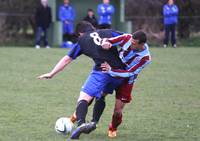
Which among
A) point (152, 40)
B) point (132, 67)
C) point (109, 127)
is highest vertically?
point (132, 67)

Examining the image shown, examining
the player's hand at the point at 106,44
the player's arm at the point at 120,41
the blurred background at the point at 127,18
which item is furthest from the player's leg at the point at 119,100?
the blurred background at the point at 127,18

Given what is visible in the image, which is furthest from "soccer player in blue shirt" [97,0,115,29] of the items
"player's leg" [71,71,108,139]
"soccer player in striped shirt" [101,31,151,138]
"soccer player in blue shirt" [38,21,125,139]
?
"player's leg" [71,71,108,139]

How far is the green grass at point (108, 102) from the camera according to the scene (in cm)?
897

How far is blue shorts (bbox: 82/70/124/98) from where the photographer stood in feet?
27.3

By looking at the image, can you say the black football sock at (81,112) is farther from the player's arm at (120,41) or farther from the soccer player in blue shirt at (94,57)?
the player's arm at (120,41)

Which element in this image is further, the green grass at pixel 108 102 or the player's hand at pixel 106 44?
the green grass at pixel 108 102

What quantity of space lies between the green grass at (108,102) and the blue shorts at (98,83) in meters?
0.63

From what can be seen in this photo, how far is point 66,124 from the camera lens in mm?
8359

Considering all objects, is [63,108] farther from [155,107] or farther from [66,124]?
[66,124]

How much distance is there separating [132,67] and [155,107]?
3171 millimetres

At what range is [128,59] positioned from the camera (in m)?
8.48

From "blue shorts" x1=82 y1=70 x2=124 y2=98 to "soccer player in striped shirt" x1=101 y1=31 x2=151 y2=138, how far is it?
9cm

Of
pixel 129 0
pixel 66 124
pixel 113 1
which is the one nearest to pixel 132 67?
pixel 66 124

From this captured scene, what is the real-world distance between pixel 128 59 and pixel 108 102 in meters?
3.72
